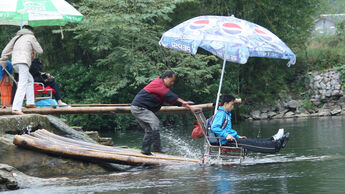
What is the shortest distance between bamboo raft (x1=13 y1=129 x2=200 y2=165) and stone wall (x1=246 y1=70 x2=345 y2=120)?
17418 millimetres

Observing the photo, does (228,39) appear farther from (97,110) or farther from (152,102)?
(97,110)

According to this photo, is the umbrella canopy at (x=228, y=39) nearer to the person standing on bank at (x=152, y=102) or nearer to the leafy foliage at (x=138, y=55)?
the person standing on bank at (x=152, y=102)

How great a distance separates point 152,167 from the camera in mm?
9586

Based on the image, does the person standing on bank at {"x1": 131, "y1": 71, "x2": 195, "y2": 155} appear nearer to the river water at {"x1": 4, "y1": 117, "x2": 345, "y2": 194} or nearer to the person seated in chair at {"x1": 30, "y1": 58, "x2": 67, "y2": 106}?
the river water at {"x1": 4, "y1": 117, "x2": 345, "y2": 194}

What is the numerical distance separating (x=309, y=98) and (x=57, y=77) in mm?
13305

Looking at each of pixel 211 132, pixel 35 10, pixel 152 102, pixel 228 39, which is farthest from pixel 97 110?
pixel 228 39

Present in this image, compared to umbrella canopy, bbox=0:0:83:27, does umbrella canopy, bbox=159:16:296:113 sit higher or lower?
lower

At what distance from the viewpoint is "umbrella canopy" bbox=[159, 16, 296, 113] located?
9.35 m

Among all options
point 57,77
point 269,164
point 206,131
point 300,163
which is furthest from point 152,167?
point 57,77

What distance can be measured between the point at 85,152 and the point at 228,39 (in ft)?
10.9

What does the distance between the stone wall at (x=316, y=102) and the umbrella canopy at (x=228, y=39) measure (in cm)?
1704

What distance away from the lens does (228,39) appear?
30.3 ft

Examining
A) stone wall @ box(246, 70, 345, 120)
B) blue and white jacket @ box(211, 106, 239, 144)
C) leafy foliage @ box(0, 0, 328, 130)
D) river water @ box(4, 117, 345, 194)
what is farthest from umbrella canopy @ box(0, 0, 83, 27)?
stone wall @ box(246, 70, 345, 120)

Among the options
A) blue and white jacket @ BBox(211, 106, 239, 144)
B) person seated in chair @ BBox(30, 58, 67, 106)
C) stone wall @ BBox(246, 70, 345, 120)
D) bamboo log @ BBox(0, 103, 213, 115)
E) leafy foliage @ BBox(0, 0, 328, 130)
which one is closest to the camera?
blue and white jacket @ BBox(211, 106, 239, 144)
